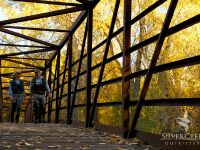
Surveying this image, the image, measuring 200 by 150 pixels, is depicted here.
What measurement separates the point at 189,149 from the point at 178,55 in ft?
42.6

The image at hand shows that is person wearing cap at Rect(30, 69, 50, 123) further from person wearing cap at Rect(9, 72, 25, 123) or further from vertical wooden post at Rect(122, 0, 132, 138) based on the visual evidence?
vertical wooden post at Rect(122, 0, 132, 138)

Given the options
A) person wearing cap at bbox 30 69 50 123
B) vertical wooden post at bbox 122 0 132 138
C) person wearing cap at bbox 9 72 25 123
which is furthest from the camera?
person wearing cap at bbox 9 72 25 123

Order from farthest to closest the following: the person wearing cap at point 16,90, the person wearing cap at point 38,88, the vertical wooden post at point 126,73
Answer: the person wearing cap at point 16,90, the person wearing cap at point 38,88, the vertical wooden post at point 126,73

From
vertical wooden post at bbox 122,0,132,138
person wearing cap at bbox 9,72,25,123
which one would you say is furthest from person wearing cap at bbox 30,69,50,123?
vertical wooden post at bbox 122,0,132,138

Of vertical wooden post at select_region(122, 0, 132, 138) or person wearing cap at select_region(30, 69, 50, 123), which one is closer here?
vertical wooden post at select_region(122, 0, 132, 138)

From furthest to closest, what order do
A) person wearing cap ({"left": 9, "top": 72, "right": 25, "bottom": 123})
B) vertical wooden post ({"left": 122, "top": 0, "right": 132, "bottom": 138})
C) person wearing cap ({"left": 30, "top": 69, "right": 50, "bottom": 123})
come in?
1. person wearing cap ({"left": 9, "top": 72, "right": 25, "bottom": 123})
2. person wearing cap ({"left": 30, "top": 69, "right": 50, "bottom": 123})
3. vertical wooden post ({"left": 122, "top": 0, "right": 132, "bottom": 138})

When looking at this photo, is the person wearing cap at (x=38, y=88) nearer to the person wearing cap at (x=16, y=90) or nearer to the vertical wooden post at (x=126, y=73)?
the person wearing cap at (x=16, y=90)

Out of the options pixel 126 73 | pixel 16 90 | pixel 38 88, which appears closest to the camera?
pixel 126 73

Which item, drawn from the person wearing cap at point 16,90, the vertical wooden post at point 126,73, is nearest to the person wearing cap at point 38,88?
the person wearing cap at point 16,90

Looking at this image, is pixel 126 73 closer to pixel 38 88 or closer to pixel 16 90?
pixel 38 88

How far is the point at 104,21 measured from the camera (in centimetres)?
1839

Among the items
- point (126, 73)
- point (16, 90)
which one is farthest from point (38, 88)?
point (126, 73)

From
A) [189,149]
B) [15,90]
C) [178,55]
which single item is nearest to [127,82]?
[189,149]

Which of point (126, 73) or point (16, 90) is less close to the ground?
point (16, 90)
